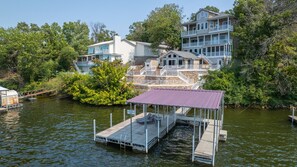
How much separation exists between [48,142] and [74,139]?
1893 millimetres

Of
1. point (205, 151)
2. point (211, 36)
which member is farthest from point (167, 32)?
point (205, 151)

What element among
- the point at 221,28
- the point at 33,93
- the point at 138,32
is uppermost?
the point at 138,32

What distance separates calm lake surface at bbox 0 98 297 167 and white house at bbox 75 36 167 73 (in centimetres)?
2813

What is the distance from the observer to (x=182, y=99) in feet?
47.8

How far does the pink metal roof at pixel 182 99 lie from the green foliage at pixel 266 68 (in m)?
15.0

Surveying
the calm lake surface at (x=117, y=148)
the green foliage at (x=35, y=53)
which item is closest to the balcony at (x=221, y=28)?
the calm lake surface at (x=117, y=148)

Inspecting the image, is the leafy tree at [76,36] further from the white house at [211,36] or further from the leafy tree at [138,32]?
the white house at [211,36]

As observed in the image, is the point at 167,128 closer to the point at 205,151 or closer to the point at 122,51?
the point at 205,151

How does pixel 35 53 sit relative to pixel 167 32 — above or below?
below

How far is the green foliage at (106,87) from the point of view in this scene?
30.7 metres

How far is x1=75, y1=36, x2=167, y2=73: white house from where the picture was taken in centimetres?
5131

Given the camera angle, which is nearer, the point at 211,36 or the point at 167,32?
the point at 211,36

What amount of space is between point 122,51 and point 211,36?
20888 millimetres

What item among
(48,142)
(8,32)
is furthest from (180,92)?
(8,32)
